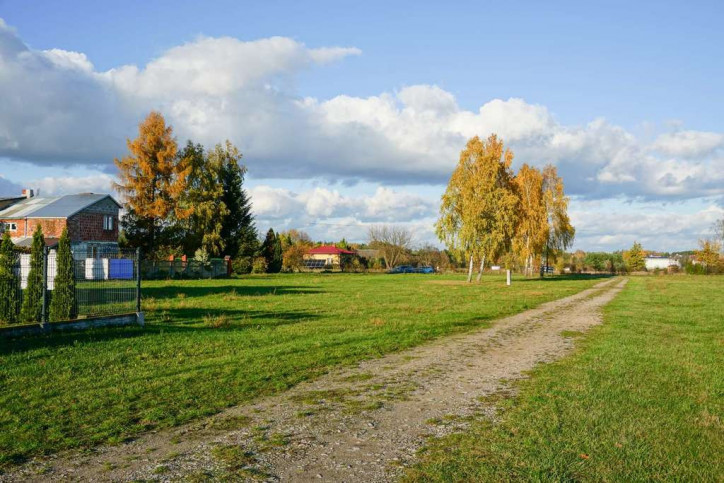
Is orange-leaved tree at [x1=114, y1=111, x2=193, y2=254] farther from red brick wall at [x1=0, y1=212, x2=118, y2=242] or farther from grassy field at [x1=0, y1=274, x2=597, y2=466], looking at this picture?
grassy field at [x1=0, y1=274, x2=597, y2=466]

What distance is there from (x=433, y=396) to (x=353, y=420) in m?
1.69

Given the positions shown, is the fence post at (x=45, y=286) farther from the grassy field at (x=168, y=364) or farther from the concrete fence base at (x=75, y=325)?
the grassy field at (x=168, y=364)

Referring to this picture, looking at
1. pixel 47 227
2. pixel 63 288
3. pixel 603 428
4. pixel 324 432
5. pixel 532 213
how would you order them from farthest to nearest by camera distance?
1. pixel 532 213
2. pixel 47 227
3. pixel 63 288
4. pixel 603 428
5. pixel 324 432

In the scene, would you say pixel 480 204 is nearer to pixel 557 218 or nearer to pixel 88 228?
pixel 557 218

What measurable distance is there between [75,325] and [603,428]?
12933 millimetres

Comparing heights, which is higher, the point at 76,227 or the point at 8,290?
the point at 76,227

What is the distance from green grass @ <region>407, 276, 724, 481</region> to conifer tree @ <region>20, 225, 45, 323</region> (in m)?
12.3

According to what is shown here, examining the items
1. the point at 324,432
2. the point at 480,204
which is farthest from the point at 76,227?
the point at 324,432

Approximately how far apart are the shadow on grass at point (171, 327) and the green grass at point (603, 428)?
8.99 metres

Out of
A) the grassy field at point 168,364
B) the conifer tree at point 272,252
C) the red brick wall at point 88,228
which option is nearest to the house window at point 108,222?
the red brick wall at point 88,228

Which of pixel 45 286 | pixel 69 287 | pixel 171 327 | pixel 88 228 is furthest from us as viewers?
pixel 88 228

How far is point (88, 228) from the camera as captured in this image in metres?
46.1

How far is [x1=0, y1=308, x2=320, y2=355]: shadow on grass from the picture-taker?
1216cm

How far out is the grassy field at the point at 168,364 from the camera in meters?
6.59
